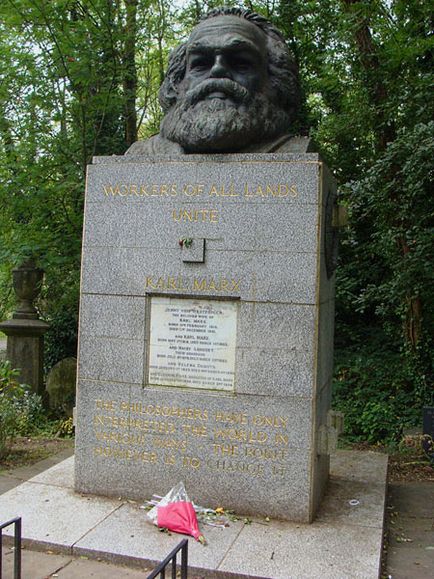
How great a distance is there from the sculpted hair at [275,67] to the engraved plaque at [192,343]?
182 centimetres

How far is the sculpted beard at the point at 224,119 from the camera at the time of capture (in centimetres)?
478

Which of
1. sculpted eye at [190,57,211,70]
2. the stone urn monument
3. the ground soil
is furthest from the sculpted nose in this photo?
the stone urn monument

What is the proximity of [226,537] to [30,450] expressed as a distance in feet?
11.1

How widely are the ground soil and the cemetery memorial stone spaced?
1.63 metres

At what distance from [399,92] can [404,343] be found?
375 centimetres

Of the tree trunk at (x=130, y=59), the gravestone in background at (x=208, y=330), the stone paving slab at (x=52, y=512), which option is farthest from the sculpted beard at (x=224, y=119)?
the tree trunk at (x=130, y=59)

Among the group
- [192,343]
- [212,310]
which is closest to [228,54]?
[212,310]

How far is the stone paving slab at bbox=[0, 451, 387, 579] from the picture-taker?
3.81 metres

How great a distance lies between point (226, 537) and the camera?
4199mm

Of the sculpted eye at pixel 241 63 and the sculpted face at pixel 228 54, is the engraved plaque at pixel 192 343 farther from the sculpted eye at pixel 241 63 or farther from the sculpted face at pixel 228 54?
the sculpted eye at pixel 241 63

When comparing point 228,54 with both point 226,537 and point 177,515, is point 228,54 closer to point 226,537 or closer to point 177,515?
point 177,515

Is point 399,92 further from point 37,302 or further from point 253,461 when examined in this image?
point 37,302

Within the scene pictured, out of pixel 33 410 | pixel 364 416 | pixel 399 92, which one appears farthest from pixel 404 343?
pixel 33 410

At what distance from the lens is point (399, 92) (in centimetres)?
866
